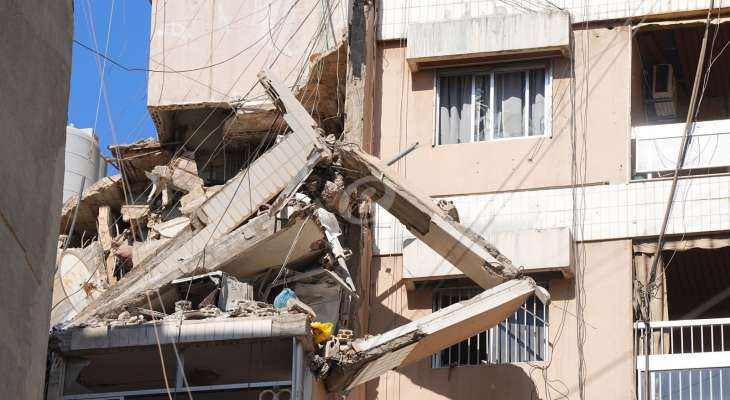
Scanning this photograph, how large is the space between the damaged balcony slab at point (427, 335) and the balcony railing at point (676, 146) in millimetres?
3516

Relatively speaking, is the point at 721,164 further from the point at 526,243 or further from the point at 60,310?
the point at 60,310

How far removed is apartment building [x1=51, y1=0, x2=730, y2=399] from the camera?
1777 centimetres

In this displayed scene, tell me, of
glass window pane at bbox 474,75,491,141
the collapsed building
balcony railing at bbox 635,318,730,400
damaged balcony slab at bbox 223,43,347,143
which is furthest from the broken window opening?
damaged balcony slab at bbox 223,43,347,143

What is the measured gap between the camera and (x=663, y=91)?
22.0m

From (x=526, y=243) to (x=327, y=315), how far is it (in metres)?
2.99

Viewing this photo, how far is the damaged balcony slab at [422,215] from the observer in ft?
60.3

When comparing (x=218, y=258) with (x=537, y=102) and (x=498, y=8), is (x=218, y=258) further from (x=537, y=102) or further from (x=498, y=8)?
(x=498, y=8)

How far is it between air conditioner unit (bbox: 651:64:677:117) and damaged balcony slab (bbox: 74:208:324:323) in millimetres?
6360

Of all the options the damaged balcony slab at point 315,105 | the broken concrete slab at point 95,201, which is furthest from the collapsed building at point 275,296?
the broken concrete slab at point 95,201

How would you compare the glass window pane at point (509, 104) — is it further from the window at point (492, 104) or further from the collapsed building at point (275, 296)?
the collapsed building at point (275, 296)

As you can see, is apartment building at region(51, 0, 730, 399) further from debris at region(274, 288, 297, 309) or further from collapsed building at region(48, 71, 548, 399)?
debris at region(274, 288, 297, 309)

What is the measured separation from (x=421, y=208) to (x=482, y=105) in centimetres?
374

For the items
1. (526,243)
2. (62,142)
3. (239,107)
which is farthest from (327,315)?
(62,142)

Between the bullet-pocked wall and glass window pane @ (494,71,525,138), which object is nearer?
the bullet-pocked wall
